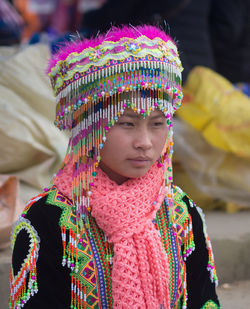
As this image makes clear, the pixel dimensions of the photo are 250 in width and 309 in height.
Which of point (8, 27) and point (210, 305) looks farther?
point (8, 27)

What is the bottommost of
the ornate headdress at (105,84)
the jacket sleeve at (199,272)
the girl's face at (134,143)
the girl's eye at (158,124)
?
the jacket sleeve at (199,272)

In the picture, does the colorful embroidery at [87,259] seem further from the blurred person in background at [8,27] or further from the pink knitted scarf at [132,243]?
the blurred person in background at [8,27]

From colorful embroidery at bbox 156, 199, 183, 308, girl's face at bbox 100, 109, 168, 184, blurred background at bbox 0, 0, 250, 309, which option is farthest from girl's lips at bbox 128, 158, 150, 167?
blurred background at bbox 0, 0, 250, 309

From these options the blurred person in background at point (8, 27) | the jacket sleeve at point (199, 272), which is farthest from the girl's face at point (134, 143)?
the blurred person in background at point (8, 27)

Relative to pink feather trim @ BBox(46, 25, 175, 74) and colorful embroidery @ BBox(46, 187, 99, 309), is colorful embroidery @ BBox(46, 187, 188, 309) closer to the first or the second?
colorful embroidery @ BBox(46, 187, 99, 309)

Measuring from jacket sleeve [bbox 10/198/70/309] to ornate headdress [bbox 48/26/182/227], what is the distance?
0.12 m

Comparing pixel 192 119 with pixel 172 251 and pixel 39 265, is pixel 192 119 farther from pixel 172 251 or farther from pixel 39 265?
pixel 39 265

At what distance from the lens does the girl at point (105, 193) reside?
65.6 inches

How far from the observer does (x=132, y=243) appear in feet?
5.57

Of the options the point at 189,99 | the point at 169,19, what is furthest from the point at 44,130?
the point at 169,19

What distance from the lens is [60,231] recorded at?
1717 mm

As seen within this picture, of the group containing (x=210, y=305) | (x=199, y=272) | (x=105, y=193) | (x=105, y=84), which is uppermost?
(x=105, y=84)

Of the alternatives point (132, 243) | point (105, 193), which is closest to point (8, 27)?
point (105, 193)

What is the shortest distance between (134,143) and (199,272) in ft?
1.96
